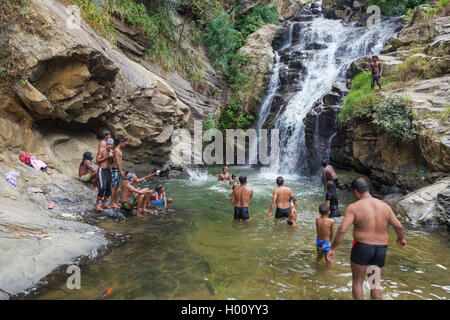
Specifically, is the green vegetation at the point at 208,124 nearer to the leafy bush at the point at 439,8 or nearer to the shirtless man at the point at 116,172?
the shirtless man at the point at 116,172

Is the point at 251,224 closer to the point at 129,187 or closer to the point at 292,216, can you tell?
the point at 292,216

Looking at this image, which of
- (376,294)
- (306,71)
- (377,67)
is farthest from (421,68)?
(376,294)

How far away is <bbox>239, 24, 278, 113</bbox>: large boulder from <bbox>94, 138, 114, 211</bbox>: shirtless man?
14.4 meters

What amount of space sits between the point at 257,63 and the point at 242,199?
16.4 meters

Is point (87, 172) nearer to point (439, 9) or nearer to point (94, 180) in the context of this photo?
point (94, 180)

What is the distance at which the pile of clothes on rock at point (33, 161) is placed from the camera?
6605 millimetres

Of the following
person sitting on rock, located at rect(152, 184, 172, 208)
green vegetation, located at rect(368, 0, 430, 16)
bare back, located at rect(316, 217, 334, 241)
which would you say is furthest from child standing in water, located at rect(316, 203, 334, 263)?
green vegetation, located at rect(368, 0, 430, 16)

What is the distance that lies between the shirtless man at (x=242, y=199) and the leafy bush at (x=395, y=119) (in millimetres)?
5936

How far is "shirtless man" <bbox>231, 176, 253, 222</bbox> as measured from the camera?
650 centimetres

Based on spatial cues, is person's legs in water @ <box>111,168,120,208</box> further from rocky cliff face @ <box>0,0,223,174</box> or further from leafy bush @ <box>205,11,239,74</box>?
A: leafy bush @ <box>205,11,239,74</box>

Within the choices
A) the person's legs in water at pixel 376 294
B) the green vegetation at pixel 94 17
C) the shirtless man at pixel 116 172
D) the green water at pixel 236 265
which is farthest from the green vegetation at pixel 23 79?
the person's legs in water at pixel 376 294
